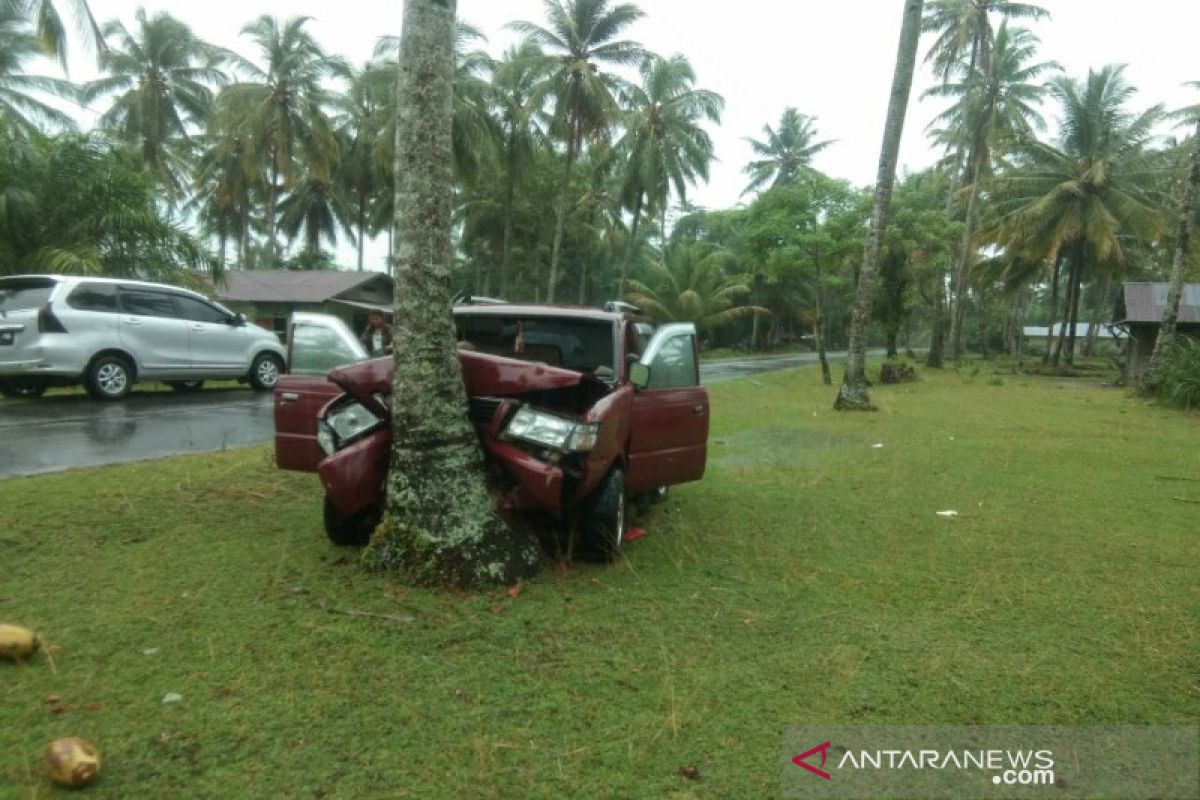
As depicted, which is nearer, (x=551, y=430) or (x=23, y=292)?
(x=551, y=430)

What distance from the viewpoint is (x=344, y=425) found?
4.70 metres

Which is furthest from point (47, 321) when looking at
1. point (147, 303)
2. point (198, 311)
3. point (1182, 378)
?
point (1182, 378)

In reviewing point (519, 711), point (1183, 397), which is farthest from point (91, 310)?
point (1183, 397)

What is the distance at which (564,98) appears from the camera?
2928cm

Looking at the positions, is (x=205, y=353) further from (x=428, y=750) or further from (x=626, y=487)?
(x=428, y=750)

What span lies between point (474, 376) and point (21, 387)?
431 inches

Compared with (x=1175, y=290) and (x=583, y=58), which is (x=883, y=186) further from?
(x=583, y=58)

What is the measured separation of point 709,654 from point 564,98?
28.4m

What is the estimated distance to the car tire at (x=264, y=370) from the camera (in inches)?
562

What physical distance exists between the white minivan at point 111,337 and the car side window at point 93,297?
0.04 ft

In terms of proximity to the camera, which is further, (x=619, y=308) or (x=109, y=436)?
(x=109, y=436)

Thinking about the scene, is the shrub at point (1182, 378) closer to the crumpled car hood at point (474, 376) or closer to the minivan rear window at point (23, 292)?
the crumpled car hood at point (474, 376)

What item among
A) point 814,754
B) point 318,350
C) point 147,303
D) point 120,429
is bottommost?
point 120,429

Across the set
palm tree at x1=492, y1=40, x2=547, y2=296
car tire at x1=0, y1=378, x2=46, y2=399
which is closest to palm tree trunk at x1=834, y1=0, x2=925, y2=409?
car tire at x1=0, y1=378, x2=46, y2=399
